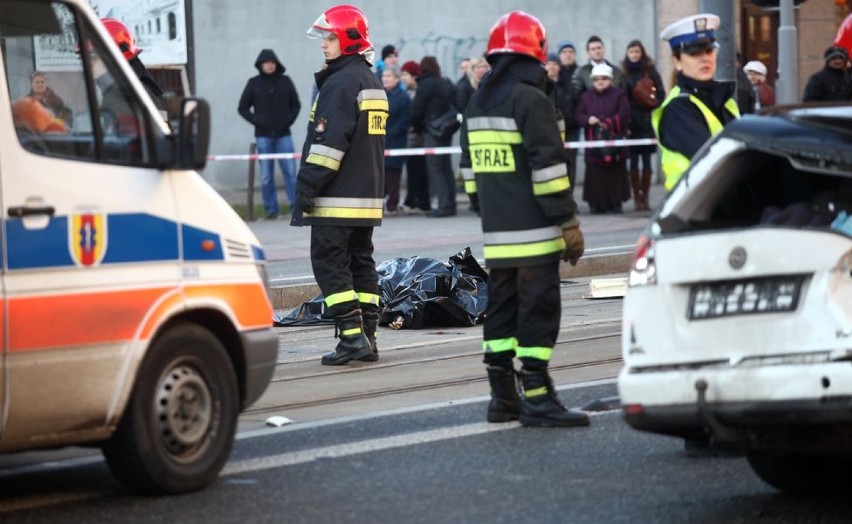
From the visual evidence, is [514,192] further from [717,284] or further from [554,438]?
[717,284]

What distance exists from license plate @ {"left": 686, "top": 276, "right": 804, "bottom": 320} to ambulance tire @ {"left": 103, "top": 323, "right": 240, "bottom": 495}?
6.33 feet

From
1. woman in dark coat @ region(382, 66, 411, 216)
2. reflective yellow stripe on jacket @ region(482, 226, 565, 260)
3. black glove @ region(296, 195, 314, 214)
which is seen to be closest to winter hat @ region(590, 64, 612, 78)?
woman in dark coat @ region(382, 66, 411, 216)

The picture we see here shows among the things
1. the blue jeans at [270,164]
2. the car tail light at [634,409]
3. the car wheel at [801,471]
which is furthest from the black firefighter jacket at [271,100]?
the car tail light at [634,409]

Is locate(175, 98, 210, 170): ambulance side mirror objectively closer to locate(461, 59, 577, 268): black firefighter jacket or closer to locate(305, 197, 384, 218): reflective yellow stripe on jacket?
locate(461, 59, 577, 268): black firefighter jacket

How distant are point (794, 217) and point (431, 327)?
6.50 m

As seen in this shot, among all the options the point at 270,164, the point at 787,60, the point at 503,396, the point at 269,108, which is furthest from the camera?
the point at 270,164

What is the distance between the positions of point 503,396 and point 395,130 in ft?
46.5

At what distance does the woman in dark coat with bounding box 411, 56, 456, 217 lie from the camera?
2194cm

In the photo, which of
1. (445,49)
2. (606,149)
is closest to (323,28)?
(606,149)

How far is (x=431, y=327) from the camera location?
42.0 ft

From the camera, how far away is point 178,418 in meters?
7.04

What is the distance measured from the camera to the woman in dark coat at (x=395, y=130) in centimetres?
2245

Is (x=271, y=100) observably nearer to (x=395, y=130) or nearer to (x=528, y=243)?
(x=395, y=130)

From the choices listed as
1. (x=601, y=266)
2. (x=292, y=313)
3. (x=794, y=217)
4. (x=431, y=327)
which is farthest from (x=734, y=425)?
(x=601, y=266)
